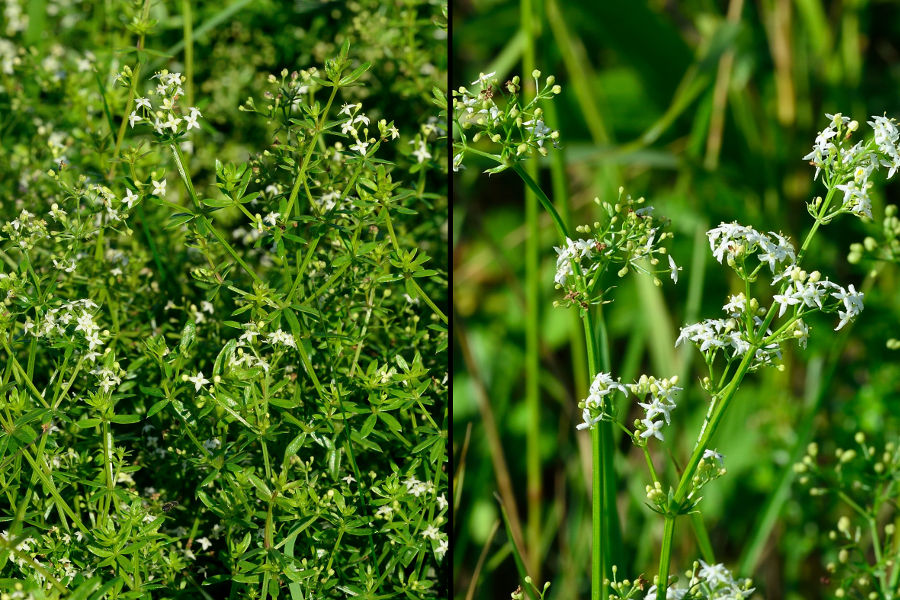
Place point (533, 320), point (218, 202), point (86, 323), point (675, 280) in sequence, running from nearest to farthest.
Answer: point (675, 280)
point (218, 202)
point (86, 323)
point (533, 320)

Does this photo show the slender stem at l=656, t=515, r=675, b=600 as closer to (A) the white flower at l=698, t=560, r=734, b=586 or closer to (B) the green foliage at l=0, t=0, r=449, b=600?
(A) the white flower at l=698, t=560, r=734, b=586

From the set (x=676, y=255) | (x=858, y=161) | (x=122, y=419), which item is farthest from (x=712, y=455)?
(x=676, y=255)

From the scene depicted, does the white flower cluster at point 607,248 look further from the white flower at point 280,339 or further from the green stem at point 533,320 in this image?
the green stem at point 533,320

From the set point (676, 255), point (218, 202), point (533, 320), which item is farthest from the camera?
point (676, 255)

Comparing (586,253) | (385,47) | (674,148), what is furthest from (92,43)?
(586,253)

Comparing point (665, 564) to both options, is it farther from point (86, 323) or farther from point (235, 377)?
point (86, 323)

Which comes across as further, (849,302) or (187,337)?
(187,337)

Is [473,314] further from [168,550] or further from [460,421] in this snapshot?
[168,550]
